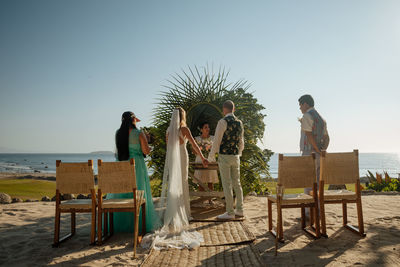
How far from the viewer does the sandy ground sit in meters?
3.08

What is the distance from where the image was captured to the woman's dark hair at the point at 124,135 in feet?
14.1

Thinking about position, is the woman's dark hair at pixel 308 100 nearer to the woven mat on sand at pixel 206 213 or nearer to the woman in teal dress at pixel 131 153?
the woven mat on sand at pixel 206 213

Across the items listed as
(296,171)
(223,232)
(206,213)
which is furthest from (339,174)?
(206,213)

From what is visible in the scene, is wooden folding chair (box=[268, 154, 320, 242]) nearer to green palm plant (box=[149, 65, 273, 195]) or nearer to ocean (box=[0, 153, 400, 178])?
green palm plant (box=[149, 65, 273, 195])

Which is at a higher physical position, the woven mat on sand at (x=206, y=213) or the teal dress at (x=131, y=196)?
the teal dress at (x=131, y=196)

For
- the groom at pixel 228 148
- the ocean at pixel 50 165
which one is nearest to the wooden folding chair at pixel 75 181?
the groom at pixel 228 148

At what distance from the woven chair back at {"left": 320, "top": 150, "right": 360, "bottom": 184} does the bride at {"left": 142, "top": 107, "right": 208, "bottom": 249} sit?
1927 millimetres

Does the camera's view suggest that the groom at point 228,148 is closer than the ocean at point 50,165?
Yes

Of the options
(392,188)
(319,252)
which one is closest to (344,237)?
(319,252)

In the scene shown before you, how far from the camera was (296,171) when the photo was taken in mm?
3682

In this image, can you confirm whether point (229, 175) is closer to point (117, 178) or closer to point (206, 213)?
point (206, 213)

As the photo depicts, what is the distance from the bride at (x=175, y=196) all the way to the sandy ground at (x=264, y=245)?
1.56 ft

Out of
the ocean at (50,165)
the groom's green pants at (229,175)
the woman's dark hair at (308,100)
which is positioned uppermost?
the woman's dark hair at (308,100)

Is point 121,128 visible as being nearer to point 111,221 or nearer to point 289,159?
point 111,221
